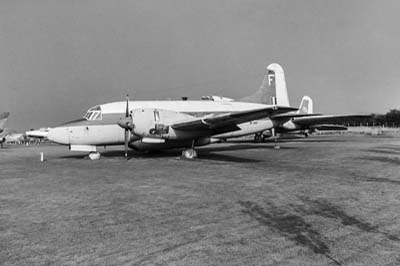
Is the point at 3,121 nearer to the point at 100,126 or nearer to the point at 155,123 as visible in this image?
the point at 100,126

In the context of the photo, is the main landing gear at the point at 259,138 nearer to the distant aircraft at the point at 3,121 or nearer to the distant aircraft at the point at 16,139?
the distant aircraft at the point at 3,121

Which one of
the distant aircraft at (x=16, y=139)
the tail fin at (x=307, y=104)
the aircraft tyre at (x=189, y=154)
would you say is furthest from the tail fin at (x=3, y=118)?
the tail fin at (x=307, y=104)

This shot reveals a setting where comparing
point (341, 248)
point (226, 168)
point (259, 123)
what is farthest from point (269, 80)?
point (341, 248)

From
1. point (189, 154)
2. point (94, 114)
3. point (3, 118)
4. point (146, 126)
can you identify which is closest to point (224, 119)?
point (189, 154)

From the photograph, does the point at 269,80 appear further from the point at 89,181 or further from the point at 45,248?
the point at 45,248

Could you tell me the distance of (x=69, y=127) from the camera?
19516mm

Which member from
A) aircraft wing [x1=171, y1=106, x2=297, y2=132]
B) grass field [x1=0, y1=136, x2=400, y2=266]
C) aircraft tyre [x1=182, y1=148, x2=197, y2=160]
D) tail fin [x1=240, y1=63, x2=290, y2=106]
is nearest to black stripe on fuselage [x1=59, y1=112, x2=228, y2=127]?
aircraft wing [x1=171, y1=106, x2=297, y2=132]

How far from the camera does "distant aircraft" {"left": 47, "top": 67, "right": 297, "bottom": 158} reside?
18.2 metres

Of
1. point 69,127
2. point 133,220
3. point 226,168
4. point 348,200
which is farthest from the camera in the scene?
point 69,127

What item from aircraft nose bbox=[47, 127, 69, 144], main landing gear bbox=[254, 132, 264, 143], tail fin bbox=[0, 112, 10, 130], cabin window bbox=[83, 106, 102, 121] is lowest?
main landing gear bbox=[254, 132, 264, 143]

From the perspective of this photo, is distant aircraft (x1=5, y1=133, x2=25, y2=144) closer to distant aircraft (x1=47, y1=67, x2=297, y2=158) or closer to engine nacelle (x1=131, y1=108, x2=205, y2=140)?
distant aircraft (x1=47, y1=67, x2=297, y2=158)

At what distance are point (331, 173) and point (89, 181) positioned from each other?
27.9 ft

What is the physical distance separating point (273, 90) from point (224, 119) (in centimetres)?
1268

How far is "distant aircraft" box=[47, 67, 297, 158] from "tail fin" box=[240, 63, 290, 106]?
828 cm
